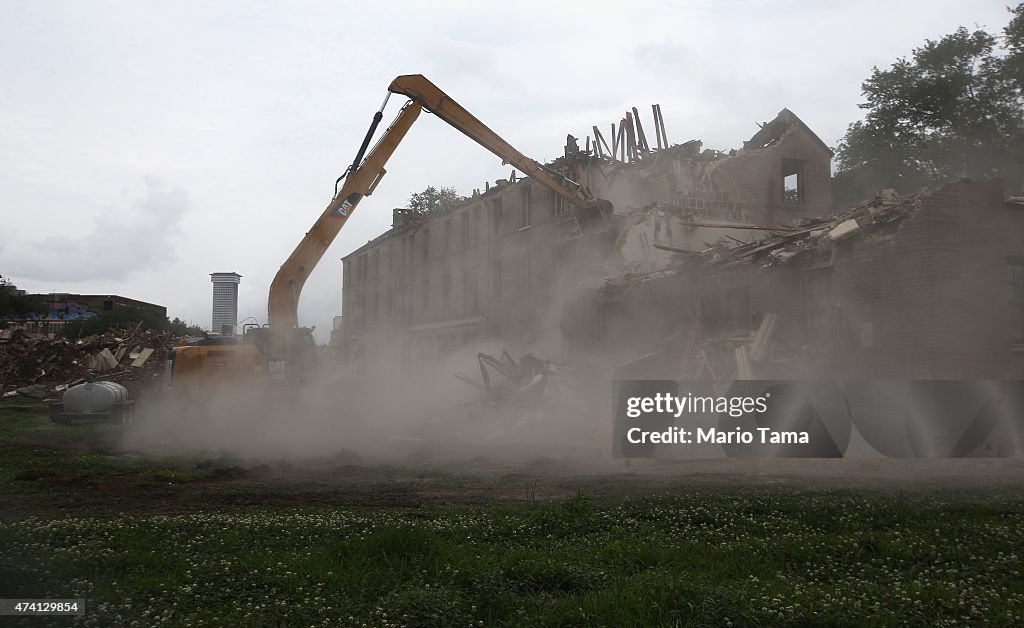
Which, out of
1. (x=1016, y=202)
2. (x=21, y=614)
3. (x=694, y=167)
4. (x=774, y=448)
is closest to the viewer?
(x=21, y=614)

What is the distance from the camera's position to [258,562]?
5.44m

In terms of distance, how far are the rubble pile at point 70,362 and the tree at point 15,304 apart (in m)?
20.2

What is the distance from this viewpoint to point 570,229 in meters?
29.2

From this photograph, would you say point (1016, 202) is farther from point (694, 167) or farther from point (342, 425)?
point (342, 425)

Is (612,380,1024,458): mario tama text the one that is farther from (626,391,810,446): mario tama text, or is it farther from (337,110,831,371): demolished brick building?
(337,110,831,371): demolished brick building

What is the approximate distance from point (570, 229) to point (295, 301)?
14.1 metres

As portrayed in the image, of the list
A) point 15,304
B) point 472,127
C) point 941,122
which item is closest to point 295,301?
point 472,127

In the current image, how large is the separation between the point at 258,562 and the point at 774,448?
26.8 ft

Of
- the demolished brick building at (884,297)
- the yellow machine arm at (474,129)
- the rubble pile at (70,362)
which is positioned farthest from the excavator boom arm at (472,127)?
the rubble pile at (70,362)

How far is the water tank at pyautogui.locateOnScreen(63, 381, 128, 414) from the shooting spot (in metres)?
18.3

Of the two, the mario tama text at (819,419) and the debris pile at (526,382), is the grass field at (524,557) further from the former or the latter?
the debris pile at (526,382)

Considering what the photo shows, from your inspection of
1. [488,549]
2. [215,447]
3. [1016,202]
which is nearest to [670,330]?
[1016,202]

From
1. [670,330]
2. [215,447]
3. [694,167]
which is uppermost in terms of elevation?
[694,167]

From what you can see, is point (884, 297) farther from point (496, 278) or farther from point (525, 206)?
point (496, 278)
